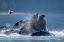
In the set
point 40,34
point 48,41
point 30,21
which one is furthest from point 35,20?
point 48,41

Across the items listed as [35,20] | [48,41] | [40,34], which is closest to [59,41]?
[48,41]

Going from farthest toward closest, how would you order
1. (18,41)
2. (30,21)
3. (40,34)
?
(30,21) < (40,34) < (18,41)

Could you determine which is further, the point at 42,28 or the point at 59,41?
the point at 42,28

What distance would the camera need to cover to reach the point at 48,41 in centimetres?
9831

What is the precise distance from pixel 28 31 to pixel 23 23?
876 cm

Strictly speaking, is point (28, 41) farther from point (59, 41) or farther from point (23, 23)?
point (23, 23)

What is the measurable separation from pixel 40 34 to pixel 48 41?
1989 centimetres

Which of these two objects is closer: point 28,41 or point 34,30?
point 28,41

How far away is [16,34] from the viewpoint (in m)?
120

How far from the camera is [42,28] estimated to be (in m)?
122

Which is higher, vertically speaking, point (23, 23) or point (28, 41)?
point (23, 23)

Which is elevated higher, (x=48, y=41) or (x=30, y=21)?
Answer: (x=30, y=21)

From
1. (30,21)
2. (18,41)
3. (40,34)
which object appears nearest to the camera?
Result: (18,41)

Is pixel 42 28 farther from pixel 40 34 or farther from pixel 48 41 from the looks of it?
pixel 48 41
